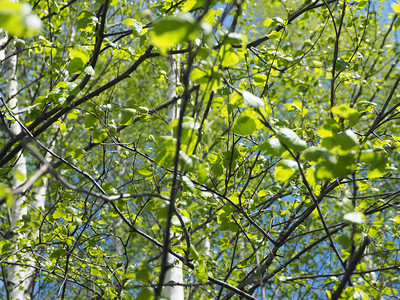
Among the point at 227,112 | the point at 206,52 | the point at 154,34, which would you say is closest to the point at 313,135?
the point at 227,112

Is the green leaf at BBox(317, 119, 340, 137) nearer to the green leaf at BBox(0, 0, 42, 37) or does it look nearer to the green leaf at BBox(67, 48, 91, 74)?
the green leaf at BBox(0, 0, 42, 37)

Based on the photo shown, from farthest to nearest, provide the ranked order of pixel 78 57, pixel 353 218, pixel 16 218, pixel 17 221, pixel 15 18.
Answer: pixel 16 218 < pixel 17 221 < pixel 78 57 < pixel 353 218 < pixel 15 18

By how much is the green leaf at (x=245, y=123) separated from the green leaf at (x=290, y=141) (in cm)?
16

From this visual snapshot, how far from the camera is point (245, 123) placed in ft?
4.68

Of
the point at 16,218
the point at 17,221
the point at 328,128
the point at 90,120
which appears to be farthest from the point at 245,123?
the point at 16,218

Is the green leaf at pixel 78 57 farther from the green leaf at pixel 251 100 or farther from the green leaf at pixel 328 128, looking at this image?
the green leaf at pixel 328 128

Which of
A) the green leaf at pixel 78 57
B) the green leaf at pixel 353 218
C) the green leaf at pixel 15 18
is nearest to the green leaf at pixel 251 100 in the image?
the green leaf at pixel 353 218

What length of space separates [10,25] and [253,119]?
36.3 inches

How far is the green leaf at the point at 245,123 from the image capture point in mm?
Answer: 1397

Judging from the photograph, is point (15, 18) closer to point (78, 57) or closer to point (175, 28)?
point (175, 28)

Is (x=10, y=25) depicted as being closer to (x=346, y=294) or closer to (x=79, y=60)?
(x=79, y=60)

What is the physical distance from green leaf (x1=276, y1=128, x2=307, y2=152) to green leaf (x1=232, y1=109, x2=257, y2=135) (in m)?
0.16

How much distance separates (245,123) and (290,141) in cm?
22

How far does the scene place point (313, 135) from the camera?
11.0 feet
